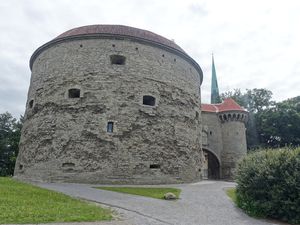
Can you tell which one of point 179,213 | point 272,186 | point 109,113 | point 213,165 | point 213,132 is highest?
point 213,132

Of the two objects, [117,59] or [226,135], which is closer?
[117,59]

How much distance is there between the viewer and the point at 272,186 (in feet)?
22.0

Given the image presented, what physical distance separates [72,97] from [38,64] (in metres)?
3.85

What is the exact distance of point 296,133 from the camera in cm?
2730

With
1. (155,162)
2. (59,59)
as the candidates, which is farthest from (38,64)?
(155,162)

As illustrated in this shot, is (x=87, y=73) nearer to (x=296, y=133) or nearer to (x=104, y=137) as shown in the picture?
(x=104, y=137)

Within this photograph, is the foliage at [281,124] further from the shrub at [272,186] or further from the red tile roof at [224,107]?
the shrub at [272,186]

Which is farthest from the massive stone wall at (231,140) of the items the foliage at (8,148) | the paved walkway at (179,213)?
the foliage at (8,148)

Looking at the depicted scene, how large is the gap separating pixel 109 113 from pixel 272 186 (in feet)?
30.5

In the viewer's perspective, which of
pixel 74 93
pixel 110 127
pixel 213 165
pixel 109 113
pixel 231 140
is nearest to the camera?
pixel 110 127

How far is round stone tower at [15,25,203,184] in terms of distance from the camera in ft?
45.0

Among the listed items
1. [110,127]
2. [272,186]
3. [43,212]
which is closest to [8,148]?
[110,127]

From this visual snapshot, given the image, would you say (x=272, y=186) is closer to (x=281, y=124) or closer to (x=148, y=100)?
(x=148, y=100)

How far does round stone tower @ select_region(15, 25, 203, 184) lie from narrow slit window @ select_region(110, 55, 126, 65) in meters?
0.06
